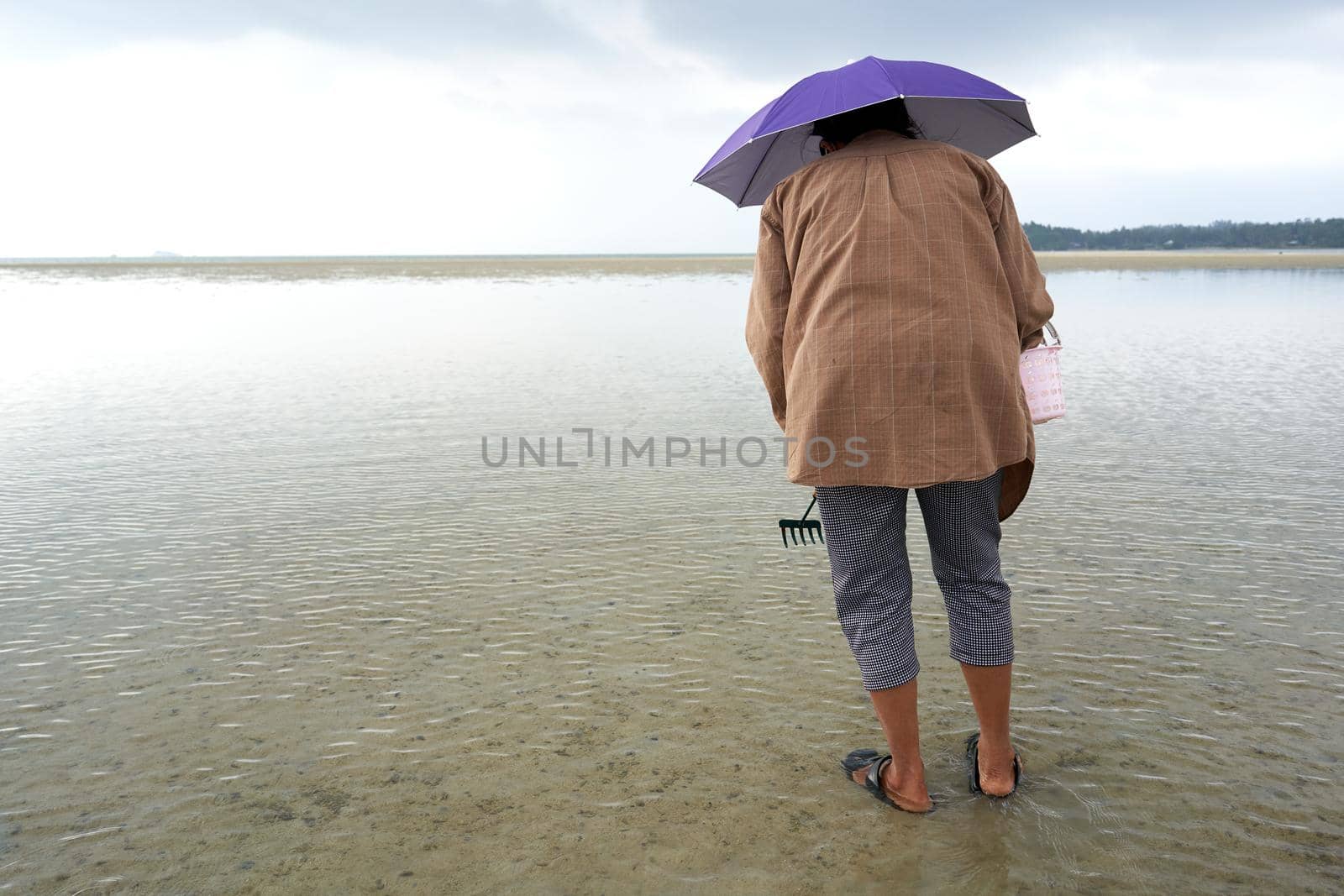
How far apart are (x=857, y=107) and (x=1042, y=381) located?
921 mm

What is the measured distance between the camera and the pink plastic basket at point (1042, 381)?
98.5 inches

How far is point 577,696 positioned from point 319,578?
1.73 metres

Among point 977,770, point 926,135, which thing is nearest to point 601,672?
point 977,770

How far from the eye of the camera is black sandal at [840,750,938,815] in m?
2.47

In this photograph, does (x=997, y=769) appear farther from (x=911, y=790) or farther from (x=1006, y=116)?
(x=1006, y=116)

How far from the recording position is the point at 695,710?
9.68 feet

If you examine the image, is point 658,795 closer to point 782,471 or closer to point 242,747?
point 242,747

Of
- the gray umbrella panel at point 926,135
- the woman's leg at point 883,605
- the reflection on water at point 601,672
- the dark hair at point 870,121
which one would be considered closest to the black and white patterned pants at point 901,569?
the woman's leg at point 883,605

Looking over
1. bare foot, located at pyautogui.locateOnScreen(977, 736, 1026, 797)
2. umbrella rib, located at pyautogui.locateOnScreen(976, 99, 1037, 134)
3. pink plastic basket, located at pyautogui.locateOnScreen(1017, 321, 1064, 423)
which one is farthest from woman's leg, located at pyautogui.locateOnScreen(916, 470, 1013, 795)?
umbrella rib, located at pyautogui.locateOnScreen(976, 99, 1037, 134)

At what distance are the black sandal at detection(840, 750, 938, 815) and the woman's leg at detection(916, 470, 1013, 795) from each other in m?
0.24

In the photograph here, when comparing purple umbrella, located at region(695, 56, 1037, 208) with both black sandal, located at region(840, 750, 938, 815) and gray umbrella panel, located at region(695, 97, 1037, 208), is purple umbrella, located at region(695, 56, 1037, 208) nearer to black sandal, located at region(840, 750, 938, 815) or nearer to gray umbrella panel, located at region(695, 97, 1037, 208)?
gray umbrella panel, located at region(695, 97, 1037, 208)

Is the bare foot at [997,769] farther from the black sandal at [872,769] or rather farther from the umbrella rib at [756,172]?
the umbrella rib at [756,172]

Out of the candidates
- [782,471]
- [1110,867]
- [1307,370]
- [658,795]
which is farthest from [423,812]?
[1307,370]

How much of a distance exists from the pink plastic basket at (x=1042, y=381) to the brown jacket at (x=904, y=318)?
162 mm
